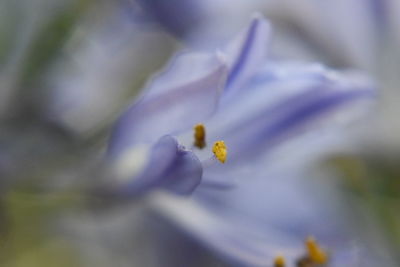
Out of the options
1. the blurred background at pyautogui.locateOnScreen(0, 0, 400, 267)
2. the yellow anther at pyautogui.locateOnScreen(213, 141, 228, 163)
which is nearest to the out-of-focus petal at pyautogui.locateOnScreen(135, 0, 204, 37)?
the blurred background at pyautogui.locateOnScreen(0, 0, 400, 267)

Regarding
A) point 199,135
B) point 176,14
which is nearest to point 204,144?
point 199,135

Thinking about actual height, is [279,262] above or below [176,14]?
below

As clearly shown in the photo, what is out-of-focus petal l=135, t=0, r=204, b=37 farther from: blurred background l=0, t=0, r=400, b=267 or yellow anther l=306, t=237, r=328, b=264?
yellow anther l=306, t=237, r=328, b=264

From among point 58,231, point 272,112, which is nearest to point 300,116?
point 272,112

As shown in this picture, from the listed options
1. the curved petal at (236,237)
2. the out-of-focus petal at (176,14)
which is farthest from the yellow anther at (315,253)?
the out-of-focus petal at (176,14)

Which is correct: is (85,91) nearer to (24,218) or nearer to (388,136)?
(24,218)

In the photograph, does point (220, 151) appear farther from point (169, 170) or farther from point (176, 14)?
point (176, 14)

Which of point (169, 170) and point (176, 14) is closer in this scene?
point (169, 170)
